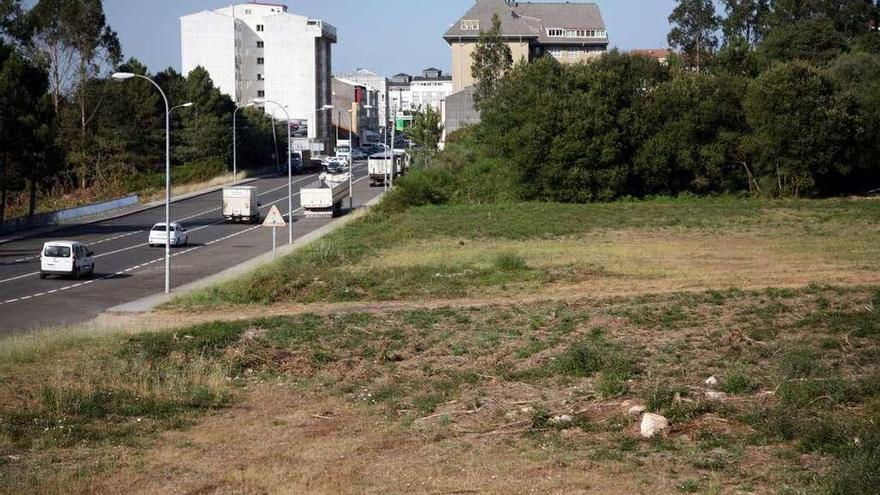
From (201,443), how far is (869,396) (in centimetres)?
1026

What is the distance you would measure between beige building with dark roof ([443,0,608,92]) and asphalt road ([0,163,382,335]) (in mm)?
47887

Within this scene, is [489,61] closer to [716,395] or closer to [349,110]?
[349,110]

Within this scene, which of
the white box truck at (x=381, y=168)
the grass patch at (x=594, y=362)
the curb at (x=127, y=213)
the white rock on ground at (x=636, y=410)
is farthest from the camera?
the white box truck at (x=381, y=168)

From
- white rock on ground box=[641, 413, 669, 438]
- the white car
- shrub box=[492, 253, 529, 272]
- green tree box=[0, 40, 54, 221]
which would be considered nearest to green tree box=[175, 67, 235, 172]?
green tree box=[0, 40, 54, 221]

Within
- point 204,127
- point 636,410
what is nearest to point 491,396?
point 636,410

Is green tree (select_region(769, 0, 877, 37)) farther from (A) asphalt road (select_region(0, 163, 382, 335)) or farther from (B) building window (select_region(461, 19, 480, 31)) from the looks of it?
(B) building window (select_region(461, 19, 480, 31))

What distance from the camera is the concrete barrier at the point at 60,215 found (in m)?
64.9

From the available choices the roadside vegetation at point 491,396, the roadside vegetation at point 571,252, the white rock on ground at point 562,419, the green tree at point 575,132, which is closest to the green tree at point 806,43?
the green tree at point 575,132

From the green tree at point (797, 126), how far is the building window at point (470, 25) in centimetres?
6415

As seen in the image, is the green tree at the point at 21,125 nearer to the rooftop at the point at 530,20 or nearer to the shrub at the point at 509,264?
the shrub at the point at 509,264

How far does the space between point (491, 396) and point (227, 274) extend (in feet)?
87.7

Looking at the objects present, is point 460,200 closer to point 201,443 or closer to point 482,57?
point 482,57

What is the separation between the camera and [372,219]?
6444 centimetres

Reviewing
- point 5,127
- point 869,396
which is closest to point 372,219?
point 5,127
